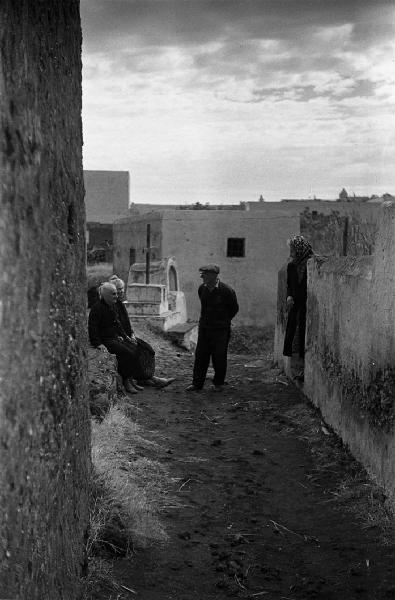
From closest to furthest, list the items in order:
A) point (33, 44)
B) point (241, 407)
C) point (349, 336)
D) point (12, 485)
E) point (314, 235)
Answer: point (12, 485), point (33, 44), point (349, 336), point (241, 407), point (314, 235)

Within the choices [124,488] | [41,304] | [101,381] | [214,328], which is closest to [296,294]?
[214,328]

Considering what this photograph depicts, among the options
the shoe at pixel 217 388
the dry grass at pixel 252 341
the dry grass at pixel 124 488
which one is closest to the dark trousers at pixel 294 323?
the shoe at pixel 217 388

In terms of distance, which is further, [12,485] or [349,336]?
[349,336]

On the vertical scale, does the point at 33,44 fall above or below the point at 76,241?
above

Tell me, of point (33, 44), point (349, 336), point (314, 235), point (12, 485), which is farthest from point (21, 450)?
point (314, 235)

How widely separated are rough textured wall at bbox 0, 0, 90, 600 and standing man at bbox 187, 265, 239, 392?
6.02 meters

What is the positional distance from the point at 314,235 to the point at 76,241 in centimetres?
2563

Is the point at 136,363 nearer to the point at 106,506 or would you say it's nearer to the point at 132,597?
the point at 106,506

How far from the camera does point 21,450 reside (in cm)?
243

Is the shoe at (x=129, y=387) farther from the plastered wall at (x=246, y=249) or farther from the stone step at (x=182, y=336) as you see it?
the plastered wall at (x=246, y=249)

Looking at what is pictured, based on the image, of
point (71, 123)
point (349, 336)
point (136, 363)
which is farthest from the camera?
point (136, 363)

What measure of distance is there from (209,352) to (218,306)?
0.65 metres

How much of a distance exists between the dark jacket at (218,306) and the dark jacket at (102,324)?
1.20 metres

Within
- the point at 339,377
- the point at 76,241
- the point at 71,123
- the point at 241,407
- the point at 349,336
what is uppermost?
the point at 71,123
